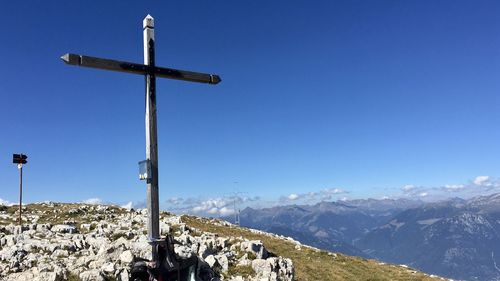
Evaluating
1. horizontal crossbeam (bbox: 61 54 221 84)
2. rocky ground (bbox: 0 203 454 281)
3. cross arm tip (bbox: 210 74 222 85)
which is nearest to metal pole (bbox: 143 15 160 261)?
horizontal crossbeam (bbox: 61 54 221 84)

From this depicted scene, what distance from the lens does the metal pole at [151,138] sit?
→ 983 centimetres

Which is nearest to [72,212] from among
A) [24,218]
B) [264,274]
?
[24,218]

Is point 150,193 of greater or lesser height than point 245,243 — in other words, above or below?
above

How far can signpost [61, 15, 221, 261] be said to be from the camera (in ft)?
31.1

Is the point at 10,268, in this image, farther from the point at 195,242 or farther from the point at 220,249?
the point at 220,249

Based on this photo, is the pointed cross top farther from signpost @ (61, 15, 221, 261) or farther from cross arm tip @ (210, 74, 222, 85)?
cross arm tip @ (210, 74, 222, 85)

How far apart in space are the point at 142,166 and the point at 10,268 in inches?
576

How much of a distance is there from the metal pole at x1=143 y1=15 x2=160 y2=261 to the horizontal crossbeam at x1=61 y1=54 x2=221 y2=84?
20cm

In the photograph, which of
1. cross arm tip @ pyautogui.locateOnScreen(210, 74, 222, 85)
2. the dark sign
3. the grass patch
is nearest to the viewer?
cross arm tip @ pyautogui.locateOnScreen(210, 74, 222, 85)

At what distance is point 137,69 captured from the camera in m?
10.2

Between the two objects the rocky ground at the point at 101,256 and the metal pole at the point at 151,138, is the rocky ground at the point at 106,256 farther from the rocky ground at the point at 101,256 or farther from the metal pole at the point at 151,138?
the metal pole at the point at 151,138

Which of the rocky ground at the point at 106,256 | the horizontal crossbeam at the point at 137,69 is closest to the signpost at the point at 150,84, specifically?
the horizontal crossbeam at the point at 137,69

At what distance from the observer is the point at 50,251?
2247 centimetres

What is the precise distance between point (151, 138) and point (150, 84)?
1356mm
